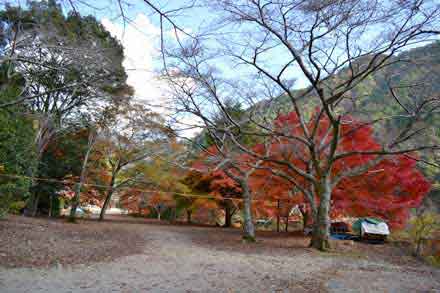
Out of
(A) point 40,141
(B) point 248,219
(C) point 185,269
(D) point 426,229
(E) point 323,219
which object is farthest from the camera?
(A) point 40,141

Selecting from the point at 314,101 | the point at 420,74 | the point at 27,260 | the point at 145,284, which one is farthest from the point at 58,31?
the point at 420,74

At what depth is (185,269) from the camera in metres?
5.45

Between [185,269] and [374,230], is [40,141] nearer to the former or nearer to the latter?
[185,269]

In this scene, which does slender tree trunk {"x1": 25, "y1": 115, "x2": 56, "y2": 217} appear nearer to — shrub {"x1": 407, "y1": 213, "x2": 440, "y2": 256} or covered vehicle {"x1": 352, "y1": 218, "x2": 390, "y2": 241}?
covered vehicle {"x1": 352, "y1": 218, "x2": 390, "y2": 241}

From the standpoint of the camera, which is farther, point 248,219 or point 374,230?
point 374,230

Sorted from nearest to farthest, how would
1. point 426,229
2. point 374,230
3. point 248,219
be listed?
point 426,229 → point 248,219 → point 374,230

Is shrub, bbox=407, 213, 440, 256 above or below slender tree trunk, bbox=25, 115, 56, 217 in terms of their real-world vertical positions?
below

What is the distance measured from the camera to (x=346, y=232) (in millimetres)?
14141

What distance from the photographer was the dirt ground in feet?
14.0

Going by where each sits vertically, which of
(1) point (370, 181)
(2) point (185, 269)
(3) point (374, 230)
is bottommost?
(2) point (185, 269)

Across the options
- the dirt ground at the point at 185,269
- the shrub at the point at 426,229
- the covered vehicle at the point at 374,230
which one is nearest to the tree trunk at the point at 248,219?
the dirt ground at the point at 185,269

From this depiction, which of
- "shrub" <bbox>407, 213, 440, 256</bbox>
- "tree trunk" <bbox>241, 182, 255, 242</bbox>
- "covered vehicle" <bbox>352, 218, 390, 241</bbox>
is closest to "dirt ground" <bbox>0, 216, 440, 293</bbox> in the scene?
"shrub" <bbox>407, 213, 440, 256</bbox>

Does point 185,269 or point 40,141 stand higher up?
point 40,141

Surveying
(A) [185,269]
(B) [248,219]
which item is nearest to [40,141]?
(B) [248,219]
